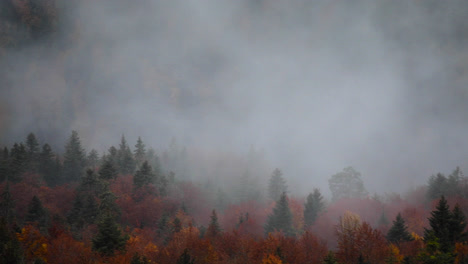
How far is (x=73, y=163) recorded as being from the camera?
10288cm

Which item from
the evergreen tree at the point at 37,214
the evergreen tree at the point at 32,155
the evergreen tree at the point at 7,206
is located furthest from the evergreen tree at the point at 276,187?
the evergreen tree at the point at 32,155

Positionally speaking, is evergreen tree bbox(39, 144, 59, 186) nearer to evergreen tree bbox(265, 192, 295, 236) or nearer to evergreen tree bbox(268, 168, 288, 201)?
evergreen tree bbox(265, 192, 295, 236)

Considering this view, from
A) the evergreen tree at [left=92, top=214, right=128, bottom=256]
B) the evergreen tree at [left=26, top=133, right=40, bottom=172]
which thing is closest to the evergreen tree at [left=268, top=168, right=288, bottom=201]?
the evergreen tree at [left=92, top=214, right=128, bottom=256]

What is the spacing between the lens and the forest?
3850 cm

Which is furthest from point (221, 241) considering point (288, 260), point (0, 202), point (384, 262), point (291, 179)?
point (291, 179)

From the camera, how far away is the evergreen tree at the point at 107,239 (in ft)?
126

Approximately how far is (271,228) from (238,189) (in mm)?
45076

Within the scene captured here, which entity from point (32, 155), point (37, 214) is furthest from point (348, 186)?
point (32, 155)

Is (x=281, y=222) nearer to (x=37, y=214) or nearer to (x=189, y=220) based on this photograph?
(x=189, y=220)

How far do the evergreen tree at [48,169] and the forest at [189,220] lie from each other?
33 centimetres

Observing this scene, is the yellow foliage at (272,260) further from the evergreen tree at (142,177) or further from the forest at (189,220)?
the evergreen tree at (142,177)

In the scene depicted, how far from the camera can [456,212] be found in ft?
132

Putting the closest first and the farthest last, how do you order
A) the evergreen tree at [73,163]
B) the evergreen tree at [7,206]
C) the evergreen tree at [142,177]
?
1. the evergreen tree at [7,206]
2. the evergreen tree at [142,177]
3. the evergreen tree at [73,163]

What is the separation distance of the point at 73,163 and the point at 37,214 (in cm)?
4409
